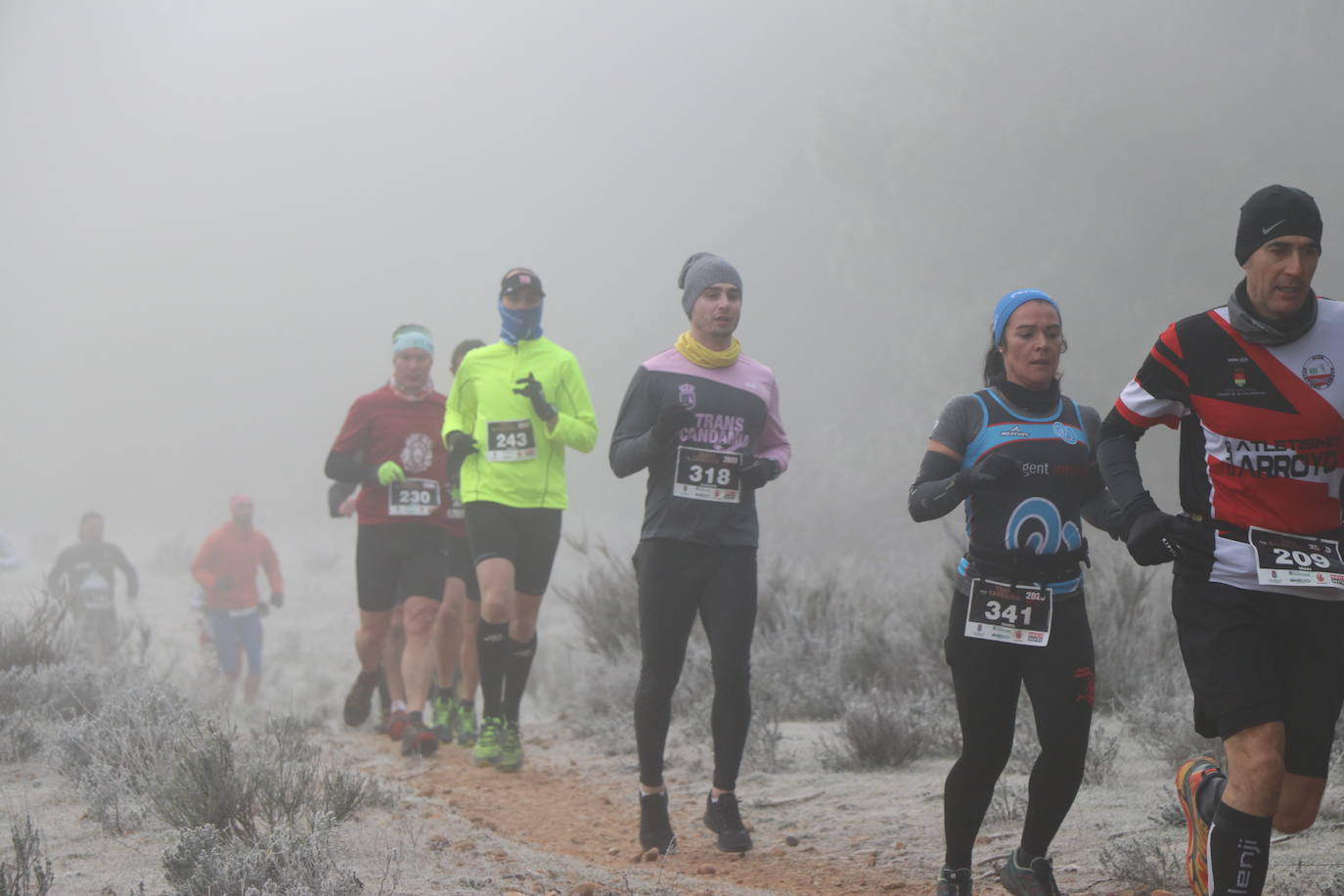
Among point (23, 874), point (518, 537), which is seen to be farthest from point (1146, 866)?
point (518, 537)

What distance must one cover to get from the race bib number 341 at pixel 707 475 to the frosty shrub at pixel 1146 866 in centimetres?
A: 179

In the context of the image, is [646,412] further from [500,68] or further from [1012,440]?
[500,68]

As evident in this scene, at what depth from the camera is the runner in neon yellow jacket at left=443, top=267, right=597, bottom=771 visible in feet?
20.8

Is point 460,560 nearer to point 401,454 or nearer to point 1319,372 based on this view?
point 401,454

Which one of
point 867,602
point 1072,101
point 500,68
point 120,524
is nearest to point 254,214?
point 500,68

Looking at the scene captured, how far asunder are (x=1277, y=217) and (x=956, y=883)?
201cm

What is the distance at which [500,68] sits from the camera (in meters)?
126

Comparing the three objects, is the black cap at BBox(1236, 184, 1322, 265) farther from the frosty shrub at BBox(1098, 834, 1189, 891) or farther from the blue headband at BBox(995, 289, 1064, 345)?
the frosty shrub at BBox(1098, 834, 1189, 891)

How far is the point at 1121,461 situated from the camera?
11.0 ft

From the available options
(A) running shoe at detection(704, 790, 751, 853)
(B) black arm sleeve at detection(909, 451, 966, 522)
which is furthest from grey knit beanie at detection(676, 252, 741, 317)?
(A) running shoe at detection(704, 790, 751, 853)

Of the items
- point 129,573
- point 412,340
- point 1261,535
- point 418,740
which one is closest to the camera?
point 1261,535

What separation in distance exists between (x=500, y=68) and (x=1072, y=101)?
105191 millimetres

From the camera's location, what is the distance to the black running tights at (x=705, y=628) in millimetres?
4758

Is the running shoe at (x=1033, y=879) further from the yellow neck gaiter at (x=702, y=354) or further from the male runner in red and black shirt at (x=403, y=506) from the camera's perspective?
the male runner in red and black shirt at (x=403, y=506)
